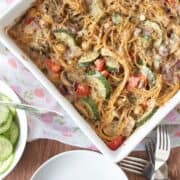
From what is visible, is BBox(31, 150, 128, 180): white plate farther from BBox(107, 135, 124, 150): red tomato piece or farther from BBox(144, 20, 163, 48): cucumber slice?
BBox(144, 20, 163, 48): cucumber slice

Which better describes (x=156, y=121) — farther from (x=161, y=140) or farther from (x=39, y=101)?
(x=39, y=101)

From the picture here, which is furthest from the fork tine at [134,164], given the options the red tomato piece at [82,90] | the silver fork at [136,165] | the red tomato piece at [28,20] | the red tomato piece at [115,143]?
the red tomato piece at [28,20]

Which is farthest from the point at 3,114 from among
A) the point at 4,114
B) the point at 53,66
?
the point at 53,66

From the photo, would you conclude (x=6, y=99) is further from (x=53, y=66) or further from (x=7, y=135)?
(x=53, y=66)

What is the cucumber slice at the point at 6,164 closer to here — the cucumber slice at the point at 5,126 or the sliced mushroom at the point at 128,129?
the cucumber slice at the point at 5,126

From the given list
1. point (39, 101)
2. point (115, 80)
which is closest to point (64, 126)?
point (39, 101)
